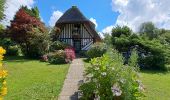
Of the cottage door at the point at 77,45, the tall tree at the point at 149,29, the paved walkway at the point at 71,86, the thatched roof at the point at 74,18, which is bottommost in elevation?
the paved walkway at the point at 71,86

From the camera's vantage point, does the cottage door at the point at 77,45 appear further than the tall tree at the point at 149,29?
No

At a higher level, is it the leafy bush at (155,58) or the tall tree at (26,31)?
the tall tree at (26,31)

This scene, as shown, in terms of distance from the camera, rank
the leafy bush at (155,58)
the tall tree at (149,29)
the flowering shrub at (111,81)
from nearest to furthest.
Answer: the flowering shrub at (111,81) → the leafy bush at (155,58) → the tall tree at (149,29)

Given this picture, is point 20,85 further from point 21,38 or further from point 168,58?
point 21,38

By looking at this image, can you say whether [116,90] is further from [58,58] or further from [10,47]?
[10,47]

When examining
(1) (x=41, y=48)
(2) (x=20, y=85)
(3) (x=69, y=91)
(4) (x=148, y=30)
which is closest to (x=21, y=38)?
(1) (x=41, y=48)

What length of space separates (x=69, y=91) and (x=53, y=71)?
6870 mm

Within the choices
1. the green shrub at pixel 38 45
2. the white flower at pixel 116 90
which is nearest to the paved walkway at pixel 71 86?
the white flower at pixel 116 90

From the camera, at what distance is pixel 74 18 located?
38062 mm

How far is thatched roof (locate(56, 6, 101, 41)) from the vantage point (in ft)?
124

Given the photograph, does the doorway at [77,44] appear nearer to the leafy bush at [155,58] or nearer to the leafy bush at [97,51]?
the leafy bush at [97,51]

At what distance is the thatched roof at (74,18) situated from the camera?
124 feet

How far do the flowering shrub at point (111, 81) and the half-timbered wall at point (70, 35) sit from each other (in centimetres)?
2705

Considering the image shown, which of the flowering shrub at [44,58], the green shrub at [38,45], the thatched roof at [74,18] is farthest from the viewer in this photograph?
the thatched roof at [74,18]
